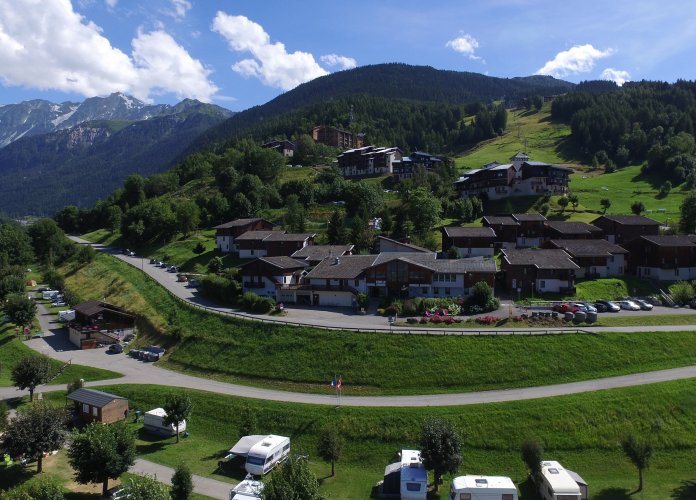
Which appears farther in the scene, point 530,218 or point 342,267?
point 530,218

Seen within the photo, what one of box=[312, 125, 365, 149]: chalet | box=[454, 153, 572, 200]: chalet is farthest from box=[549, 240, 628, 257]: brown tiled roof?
box=[312, 125, 365, 149]: chalet

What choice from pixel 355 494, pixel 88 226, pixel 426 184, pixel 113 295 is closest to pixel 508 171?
pixel 426 184

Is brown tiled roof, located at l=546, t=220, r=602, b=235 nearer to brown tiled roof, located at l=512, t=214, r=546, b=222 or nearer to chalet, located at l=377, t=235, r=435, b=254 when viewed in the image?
brown tiled roof, located at l=512, t=214, r=546, b=222

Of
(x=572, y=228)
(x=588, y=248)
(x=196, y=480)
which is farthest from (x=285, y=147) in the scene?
(x=196, y=480)

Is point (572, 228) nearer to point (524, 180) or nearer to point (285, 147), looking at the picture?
point (524, 180)

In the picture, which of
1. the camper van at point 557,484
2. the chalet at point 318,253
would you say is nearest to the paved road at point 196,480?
the camper van at point 557,484
